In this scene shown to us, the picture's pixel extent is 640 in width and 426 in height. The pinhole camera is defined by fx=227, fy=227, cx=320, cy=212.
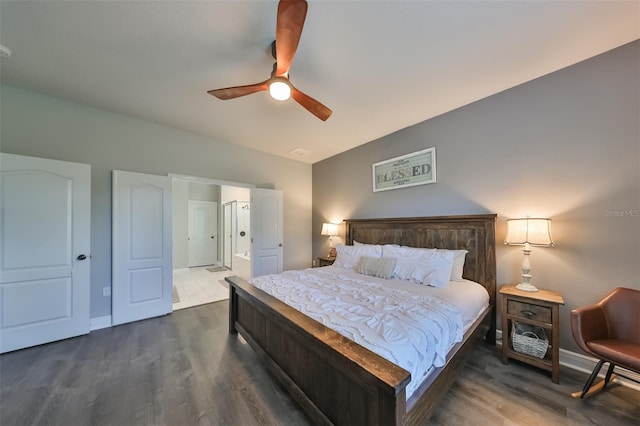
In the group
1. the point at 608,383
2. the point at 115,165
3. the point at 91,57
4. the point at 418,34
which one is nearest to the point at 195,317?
the point at 115,165

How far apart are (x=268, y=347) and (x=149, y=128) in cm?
345

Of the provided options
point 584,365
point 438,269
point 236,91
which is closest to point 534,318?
point 584,365

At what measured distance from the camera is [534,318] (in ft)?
6.67

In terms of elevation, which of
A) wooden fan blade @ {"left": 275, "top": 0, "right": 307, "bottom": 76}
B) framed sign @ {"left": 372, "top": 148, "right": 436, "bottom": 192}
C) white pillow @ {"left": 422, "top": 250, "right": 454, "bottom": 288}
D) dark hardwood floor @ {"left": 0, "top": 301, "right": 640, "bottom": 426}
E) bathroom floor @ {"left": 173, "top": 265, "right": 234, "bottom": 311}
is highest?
wooden fan blade @ {"left": 275, "top": 0, "right": 307, "bottom": 76}

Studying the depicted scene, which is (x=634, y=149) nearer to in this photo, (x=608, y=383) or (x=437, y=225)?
(x=437, y=225)

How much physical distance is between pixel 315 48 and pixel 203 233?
6.82 metres

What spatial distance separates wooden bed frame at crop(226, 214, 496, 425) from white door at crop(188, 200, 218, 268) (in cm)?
513

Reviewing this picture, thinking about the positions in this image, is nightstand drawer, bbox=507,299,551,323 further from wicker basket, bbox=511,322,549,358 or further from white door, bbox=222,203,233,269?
white door, bbox=222,203,233,269

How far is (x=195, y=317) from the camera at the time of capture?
3.26m

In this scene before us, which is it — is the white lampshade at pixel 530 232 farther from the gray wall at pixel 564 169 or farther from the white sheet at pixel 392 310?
the white sheet at pixel 392 310

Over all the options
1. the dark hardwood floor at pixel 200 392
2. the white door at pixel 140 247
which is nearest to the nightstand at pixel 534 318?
the dark hardwood floor at pixel 200 392

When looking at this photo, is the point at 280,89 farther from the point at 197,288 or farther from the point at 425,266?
the point at 197,288

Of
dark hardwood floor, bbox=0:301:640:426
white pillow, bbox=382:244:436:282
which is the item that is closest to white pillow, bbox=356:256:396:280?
white pillow, bbox=382:244:436:282

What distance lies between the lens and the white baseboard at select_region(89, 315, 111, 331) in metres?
2.85
